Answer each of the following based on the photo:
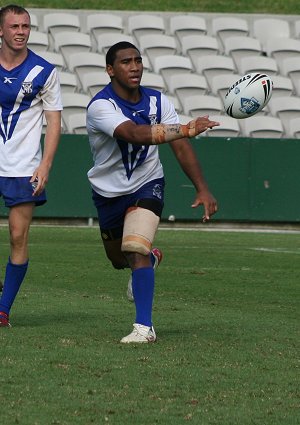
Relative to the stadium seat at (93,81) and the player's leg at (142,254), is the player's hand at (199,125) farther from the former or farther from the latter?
the stadium seat at (93,81)

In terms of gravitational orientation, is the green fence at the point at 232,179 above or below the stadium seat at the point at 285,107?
below

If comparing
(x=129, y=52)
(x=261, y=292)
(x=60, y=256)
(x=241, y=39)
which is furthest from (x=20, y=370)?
(x=241, y=39)

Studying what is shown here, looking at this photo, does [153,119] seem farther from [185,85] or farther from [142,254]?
[185,85]

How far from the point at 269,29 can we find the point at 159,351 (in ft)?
71.2

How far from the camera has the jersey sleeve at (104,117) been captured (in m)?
8.09

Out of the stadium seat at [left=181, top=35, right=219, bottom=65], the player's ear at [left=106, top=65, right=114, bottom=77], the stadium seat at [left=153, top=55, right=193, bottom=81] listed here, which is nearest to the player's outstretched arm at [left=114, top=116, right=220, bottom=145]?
the player's ear at [left=106, top=65, right=114, bottom=77]

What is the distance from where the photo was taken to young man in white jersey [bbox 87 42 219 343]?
8.05m

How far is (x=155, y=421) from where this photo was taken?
548 centimetres

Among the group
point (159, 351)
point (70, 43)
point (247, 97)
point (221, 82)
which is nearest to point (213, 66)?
point (221, 82)

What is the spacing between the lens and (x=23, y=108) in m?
8.48

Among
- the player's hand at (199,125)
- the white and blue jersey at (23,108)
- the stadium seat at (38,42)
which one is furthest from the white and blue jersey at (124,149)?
the stadium seat at (38,42)

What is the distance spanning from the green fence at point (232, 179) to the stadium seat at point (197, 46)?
487 cm

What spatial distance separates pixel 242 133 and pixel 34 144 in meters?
17.2

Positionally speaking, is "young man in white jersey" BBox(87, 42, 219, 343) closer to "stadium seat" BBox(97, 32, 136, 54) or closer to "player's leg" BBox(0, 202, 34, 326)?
"player's leg" BBox(0, 202, 34, 326)
